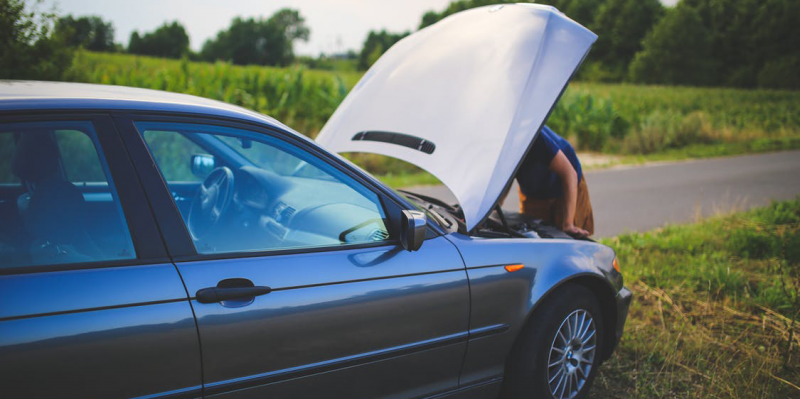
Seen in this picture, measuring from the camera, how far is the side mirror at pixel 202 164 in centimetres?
298

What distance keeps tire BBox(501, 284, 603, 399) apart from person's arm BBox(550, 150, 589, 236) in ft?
2.99

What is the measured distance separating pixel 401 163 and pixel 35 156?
10023 millimetres

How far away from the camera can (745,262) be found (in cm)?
542

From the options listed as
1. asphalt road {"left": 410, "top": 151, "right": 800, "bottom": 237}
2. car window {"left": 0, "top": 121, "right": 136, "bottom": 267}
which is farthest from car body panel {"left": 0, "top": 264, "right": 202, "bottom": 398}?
asphalt road {"left": 410, "top": 151, "right": 800, "bottom": 237}

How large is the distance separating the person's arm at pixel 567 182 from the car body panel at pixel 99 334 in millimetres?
2752

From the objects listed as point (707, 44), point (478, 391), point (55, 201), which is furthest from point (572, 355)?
point (707, 44)

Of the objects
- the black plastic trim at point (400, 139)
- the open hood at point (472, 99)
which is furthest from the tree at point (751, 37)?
the black plastic trim at point (400, 139)

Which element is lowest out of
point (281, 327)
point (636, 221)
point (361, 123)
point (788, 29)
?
point (636, 221)

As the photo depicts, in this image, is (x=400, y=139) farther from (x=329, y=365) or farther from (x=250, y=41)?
(x=250, y=41)

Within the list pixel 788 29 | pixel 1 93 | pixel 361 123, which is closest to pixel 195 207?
pixel 1 93

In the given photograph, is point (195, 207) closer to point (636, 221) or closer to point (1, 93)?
point (1, 93)

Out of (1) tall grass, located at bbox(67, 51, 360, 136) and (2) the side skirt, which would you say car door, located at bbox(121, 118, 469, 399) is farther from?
(1) tall grass, located at bbox(67, 51, 360, 136)

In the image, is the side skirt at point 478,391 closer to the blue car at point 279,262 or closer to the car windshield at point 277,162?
the blue car at point 279,262

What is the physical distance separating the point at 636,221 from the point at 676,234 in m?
1.06
